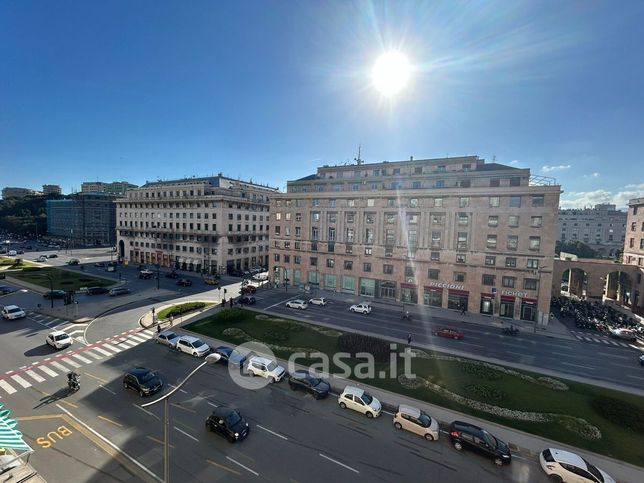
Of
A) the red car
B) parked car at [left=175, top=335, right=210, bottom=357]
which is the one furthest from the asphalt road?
the red car

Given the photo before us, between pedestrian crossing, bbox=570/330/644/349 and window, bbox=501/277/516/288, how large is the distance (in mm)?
9504

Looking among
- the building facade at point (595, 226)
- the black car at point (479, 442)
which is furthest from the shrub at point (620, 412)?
the building facade at point (595, 226)

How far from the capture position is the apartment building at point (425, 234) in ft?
147

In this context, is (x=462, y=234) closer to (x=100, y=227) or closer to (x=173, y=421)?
(x=173, y=421)

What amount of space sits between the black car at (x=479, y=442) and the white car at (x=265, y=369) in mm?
13663

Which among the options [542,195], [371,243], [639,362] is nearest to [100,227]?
[371,243]

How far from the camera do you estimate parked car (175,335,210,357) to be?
95.7 ft

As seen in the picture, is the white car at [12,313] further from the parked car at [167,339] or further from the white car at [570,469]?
the white car at [570,469]

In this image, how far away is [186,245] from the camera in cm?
7969

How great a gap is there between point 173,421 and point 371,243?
43028mm

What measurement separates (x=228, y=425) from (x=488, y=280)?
146ft

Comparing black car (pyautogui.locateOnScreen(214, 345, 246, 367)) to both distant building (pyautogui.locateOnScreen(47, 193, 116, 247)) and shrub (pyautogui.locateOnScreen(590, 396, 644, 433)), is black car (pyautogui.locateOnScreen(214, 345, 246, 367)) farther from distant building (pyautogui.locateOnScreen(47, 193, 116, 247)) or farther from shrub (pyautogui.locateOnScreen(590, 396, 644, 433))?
distant building (pyautogui.locateOnScreen(47, 193, 116, 247))

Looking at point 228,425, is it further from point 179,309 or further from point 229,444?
point 179,309

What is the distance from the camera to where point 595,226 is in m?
143
